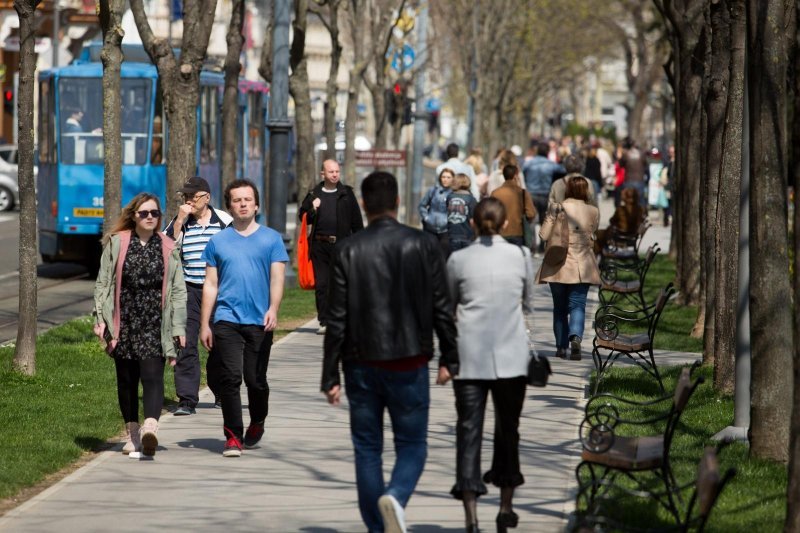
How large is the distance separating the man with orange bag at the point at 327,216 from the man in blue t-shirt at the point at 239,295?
5.22 m

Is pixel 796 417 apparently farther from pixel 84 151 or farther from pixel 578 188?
pixel 84 151

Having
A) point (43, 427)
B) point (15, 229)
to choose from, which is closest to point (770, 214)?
point (43, 427)

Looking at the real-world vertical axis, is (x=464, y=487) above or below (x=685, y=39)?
below

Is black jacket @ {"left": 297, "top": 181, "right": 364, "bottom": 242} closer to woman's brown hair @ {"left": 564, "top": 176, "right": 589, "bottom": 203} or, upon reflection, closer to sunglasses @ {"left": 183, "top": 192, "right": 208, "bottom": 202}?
woman's brown hair @ {"left": 564, "top": 176, "right": 589, "bottom": 203}

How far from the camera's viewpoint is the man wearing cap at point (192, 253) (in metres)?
10.6

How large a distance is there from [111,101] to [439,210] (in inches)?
180

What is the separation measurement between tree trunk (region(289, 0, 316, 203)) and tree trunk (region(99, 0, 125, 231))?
8186 mm

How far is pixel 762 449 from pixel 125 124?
16863 millimetres

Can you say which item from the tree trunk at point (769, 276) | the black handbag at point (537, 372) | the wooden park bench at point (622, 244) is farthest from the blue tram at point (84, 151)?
the black handbag at point (537, 372)

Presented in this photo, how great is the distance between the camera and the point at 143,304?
9219 millimetres

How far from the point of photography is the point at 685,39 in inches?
669

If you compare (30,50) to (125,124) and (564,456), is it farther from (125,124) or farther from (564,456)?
(125,124)

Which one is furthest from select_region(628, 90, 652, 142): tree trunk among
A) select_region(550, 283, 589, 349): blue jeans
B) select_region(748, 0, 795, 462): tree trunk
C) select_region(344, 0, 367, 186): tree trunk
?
select_region(748, 0, 795, 462): tree trunk

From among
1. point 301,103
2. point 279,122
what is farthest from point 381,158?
point 279,122
